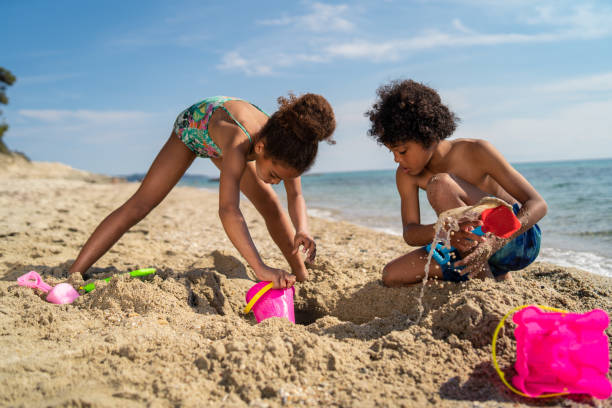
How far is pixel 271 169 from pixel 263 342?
1.06m

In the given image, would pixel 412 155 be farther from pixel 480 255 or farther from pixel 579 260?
pixel 579 260

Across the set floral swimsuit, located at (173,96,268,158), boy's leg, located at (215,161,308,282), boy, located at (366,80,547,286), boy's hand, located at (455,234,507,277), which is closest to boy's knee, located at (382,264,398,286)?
boy, located at (366,80,547,286)

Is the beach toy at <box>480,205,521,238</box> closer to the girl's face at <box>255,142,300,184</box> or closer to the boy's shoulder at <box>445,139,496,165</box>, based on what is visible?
the boy's shoulder at <box>445,139,496,165</box>

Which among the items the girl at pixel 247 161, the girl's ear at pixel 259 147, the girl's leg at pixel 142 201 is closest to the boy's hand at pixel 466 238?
the girl at pixel 247 161

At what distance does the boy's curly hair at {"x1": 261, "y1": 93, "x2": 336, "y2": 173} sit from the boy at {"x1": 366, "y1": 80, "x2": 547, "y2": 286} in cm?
50

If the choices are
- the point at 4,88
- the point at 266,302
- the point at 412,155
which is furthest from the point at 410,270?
the point at 4,88

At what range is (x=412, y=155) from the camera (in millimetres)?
2668

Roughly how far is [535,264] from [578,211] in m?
4.00

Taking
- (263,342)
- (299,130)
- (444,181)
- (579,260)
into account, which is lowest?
(579,260)

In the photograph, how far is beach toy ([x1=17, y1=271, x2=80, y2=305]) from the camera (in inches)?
96.3

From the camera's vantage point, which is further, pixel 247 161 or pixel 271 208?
pixel 271 208

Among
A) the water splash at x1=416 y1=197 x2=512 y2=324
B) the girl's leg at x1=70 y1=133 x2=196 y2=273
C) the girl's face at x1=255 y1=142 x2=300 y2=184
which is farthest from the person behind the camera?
the girl's leg at x1=70 y1=133 x2=196 y2=273

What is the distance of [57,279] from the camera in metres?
2.88

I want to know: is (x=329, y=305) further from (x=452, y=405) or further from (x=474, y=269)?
(x=452, y=405)
